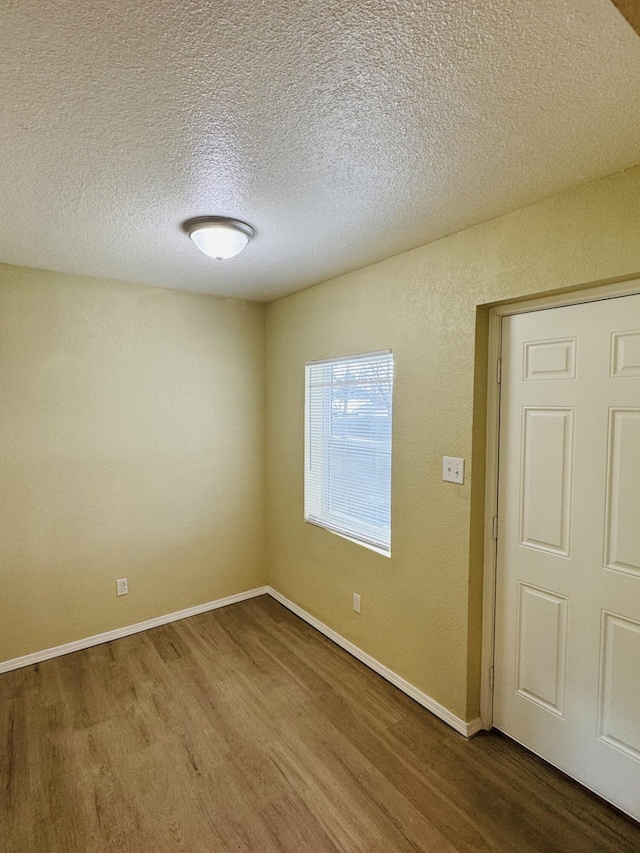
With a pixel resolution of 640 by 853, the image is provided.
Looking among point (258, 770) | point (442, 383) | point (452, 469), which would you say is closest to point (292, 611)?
point (258, 770)

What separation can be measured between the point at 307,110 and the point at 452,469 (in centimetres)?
155

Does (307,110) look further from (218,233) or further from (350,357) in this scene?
(350,357)

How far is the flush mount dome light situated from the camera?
1.89 meters

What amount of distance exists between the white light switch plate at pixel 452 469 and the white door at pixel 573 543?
0.19 meters

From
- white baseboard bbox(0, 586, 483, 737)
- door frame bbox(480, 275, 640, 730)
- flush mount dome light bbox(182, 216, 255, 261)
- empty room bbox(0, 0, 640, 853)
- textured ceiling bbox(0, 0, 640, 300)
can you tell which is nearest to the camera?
textured ceiling bbox(0, 0, 640, 300)

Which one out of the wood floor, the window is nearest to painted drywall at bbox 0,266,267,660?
the wood floor

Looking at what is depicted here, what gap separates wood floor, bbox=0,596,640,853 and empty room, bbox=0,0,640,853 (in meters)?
0.01

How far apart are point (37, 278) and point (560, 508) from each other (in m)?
3.07

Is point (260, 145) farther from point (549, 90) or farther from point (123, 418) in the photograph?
point (123, 418)

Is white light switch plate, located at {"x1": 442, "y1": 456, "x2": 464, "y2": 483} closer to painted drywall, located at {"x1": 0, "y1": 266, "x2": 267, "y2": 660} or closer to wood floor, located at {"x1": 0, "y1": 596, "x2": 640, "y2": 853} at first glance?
wood floor, located at {"x1": 0, "y1": 596, "x2": 640, "y2": 853}

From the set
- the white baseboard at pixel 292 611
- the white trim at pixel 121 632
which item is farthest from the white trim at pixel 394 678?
the white trim at pixel 121 632

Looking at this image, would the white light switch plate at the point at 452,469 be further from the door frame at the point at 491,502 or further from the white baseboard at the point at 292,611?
the white baseboard at the point at 292,611

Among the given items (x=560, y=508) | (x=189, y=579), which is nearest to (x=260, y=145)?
(x=560, y=508)

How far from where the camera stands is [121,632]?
9.70 ft
